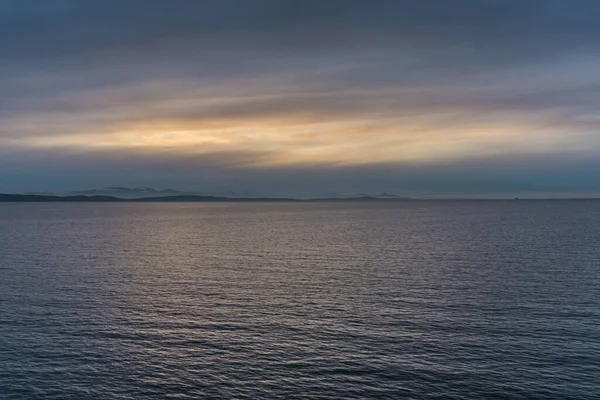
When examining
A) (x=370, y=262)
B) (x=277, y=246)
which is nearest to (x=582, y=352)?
(x=370, y=262)

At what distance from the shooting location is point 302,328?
209ft

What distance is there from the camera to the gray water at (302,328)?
159ft

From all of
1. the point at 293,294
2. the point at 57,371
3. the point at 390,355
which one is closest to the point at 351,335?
the point at 390,355

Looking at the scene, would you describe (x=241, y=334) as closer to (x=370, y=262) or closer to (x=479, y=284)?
(x=479, y=284)

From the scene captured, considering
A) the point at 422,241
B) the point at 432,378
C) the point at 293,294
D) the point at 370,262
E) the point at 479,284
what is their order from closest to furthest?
the point at 432,378 → the point at 293,294 → the point at 479,284 → the point at 370,262 → the point at 422,241

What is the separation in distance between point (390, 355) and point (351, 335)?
7.36 metres

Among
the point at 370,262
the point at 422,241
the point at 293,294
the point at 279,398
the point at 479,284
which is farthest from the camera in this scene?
the point at 422,241

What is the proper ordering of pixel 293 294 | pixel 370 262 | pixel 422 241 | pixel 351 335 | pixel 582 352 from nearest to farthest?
pixel 582 352 < pixel 351 335 < pixel 293 294 < pixel 370 262 < pixel 422 241

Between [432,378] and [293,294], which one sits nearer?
[432,378]

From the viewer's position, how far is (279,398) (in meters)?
45.8

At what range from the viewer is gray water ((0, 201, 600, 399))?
48.3 m

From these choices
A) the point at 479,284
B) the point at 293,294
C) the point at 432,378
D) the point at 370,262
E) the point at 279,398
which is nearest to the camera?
the point at 279,398

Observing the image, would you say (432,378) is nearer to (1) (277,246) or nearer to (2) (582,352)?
(2) (582,352)

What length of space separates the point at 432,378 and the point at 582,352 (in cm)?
→ 1755
